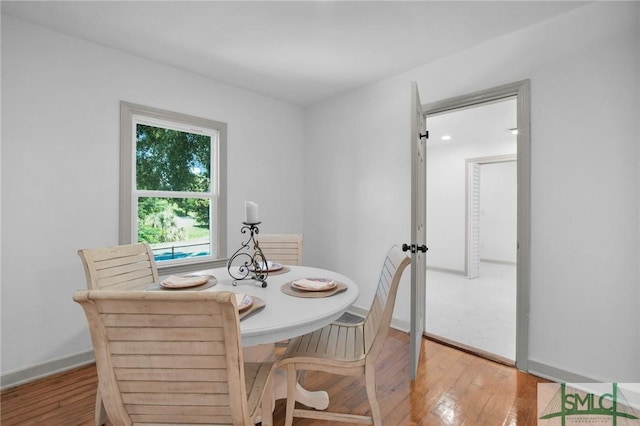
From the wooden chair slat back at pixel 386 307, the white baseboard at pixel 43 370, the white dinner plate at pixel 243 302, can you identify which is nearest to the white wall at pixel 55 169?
the white baseboard at pixel 43 370

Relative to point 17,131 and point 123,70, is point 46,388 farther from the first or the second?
point 123,70

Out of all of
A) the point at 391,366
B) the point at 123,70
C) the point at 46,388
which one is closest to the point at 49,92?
the point at 123,70

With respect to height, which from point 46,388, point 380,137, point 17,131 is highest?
point 380,137

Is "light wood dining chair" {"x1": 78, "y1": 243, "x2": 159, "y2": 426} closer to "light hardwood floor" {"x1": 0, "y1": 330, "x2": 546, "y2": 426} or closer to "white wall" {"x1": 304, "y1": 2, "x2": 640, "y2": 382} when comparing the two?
"light hardwood floor" {"x1": 0, "y1": 330, "x2": 546, "y2": 426}

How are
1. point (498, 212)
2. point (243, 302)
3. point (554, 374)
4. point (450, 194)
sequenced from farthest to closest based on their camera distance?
point (498, 212) → point (450, 194) → point (554, 374) → point (243, 302)

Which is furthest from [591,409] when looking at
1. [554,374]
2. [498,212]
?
[498,212]

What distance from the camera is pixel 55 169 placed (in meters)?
2.24

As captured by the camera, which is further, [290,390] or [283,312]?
[290,390]

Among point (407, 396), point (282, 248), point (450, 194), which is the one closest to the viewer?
point (407, 396)

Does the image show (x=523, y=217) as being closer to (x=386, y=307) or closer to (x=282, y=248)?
(x=386, y=307)

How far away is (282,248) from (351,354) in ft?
4.27

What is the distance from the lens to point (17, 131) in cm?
210

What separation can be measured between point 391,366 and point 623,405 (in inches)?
54.3

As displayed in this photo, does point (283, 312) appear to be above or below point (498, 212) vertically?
below
